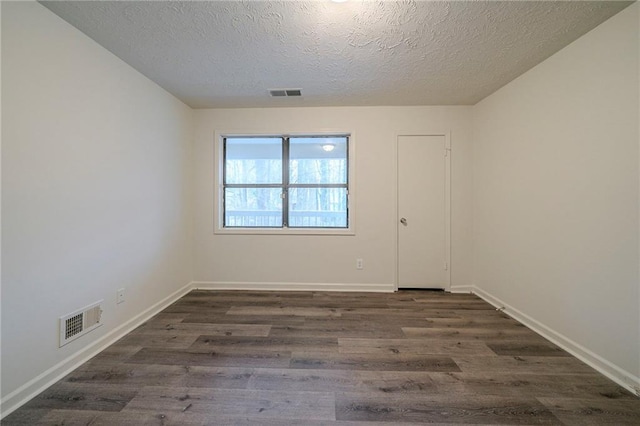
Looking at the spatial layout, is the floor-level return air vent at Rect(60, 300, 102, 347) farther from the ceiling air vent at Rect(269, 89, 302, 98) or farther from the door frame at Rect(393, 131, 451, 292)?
the door frame at Rect(393, 131, 451, 292)

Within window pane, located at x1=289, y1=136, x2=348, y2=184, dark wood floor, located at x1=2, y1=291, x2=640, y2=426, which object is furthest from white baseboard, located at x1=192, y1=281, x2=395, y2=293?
window pane, located at x1=289, y1=136, x2=348, y2=184

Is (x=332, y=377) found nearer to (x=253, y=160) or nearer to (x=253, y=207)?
(x=253, y=207)

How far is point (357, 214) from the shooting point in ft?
10.4

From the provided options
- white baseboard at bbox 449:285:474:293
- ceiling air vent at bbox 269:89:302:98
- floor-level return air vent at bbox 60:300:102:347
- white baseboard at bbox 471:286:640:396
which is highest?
ceiling air vent at bbox 269:89:302:98

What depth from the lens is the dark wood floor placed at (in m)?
1.31

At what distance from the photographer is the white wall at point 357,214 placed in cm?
311

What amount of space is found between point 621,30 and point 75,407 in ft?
13.3

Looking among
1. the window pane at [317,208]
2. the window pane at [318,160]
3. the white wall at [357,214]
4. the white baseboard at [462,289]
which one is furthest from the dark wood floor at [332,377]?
the window pane at [318,160]

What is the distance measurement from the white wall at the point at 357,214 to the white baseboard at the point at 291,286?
0.01 metres

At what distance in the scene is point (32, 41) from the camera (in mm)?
1442

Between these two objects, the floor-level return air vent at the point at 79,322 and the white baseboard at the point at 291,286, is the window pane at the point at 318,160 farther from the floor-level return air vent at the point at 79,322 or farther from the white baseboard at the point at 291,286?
the floor-level return air vent at the point at 79,322

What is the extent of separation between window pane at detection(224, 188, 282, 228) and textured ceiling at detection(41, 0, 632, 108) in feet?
4.21

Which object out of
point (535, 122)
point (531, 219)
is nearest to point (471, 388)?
point (531, 219)

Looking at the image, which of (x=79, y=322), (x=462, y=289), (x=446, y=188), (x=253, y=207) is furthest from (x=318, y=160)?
(x=79, y=322)
